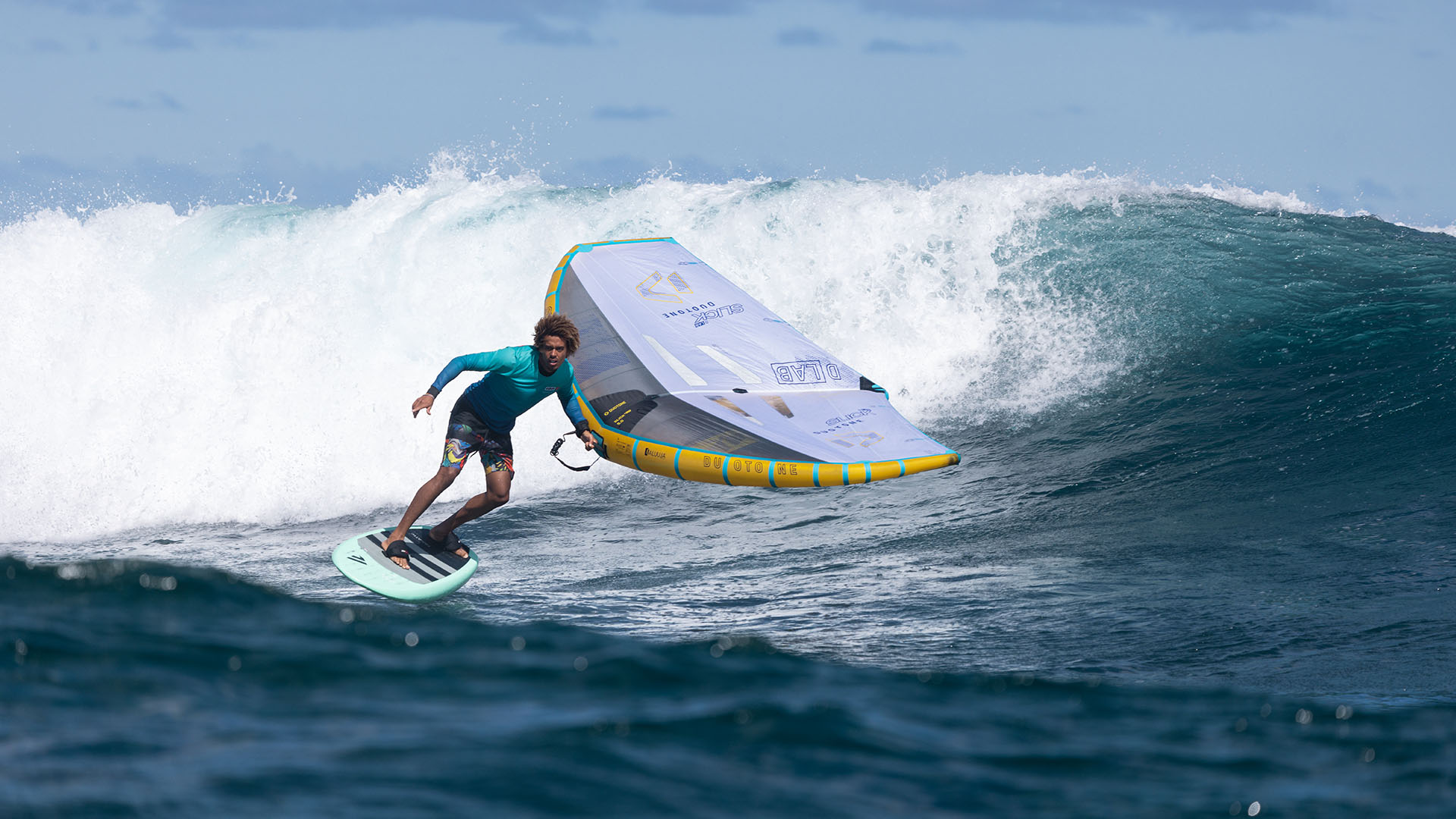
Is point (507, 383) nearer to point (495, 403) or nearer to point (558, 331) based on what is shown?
point (495, 403)

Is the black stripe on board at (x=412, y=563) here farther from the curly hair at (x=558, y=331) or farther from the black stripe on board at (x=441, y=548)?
the curly hair at (x=558, y=331)

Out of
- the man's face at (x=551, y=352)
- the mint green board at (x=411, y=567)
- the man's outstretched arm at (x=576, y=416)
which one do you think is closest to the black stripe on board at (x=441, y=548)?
the mint green board at (x=411, y=567)

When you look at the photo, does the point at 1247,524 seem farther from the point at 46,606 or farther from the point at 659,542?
the point at 46,606

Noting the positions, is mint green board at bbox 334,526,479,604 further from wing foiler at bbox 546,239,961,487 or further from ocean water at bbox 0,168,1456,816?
wing foiler at bbox 546,239,961,487

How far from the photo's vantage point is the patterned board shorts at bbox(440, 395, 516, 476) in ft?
21.1

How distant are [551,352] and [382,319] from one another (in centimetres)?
737

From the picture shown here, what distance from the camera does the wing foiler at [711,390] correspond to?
25.8 feet

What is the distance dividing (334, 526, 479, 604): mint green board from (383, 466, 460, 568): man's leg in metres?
0.08

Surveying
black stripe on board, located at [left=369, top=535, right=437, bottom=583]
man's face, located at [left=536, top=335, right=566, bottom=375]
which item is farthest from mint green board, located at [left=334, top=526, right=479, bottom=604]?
man's face, located at [left=536, top=335, right=566, bottom=375]

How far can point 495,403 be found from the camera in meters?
6.39

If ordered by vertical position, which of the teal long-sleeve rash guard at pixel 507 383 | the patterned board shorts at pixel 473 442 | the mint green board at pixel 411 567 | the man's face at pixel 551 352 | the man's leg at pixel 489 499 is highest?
the man's face at pixel 551 352

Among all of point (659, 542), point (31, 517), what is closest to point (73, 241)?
point (31, 517)

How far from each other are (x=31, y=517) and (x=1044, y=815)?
9.59 m

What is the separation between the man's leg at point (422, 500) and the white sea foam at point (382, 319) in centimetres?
360
